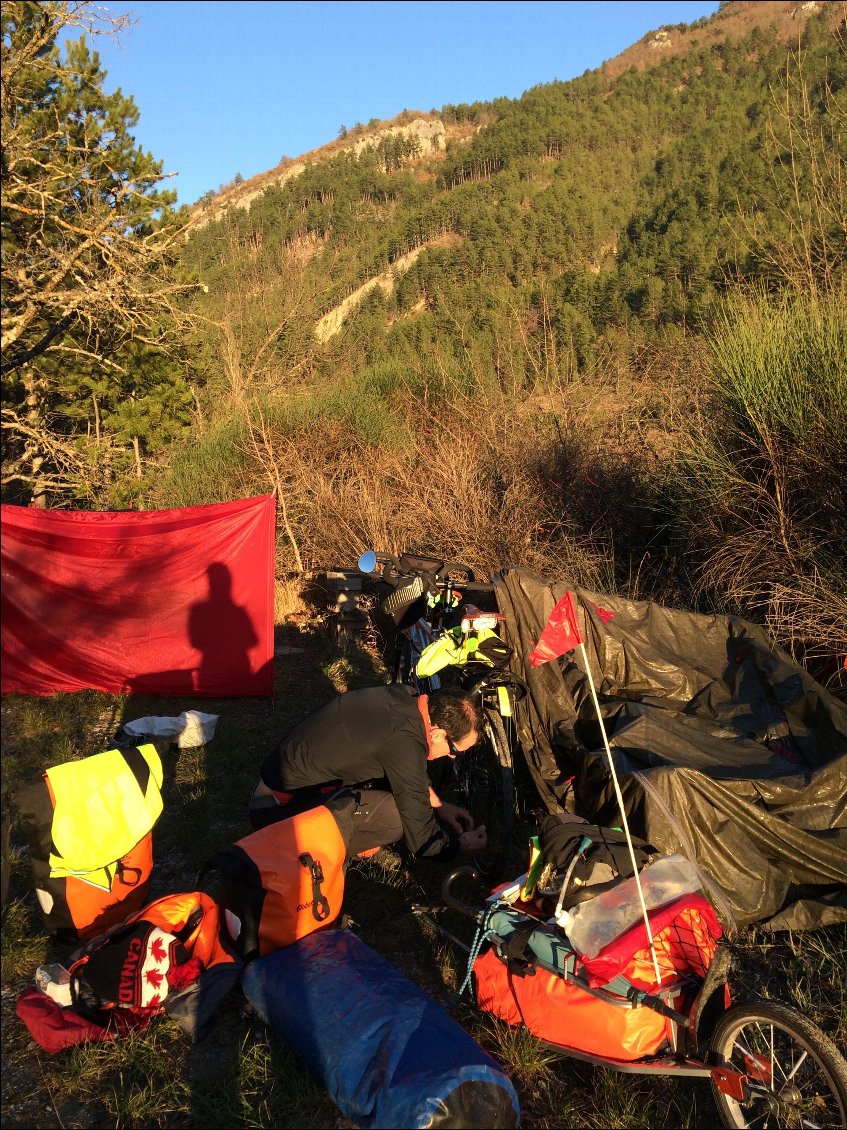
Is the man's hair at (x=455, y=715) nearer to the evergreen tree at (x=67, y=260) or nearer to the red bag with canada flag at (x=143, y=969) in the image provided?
the red bag with canada flag at (x=143, y=969)

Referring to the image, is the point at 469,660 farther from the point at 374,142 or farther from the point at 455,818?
the point at 374,142

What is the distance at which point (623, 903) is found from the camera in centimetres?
274

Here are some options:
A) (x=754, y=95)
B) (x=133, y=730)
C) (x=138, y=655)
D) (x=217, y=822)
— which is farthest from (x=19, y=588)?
(x=754, y=95)

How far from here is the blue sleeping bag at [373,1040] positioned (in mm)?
2186

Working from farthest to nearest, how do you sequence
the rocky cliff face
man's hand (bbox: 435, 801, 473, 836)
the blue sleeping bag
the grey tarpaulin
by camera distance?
the rocky cliff face
man's hand (bbox: 435, 801, 473, 836)
the grey tarpaulin
the blue sleeping bag

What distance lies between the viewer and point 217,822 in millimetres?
4734

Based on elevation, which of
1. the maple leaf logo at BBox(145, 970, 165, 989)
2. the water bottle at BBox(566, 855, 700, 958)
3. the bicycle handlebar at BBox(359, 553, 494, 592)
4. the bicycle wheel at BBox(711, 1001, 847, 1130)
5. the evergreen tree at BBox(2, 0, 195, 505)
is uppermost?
the evergreen tree at BBox(2, 0, 195, 505)

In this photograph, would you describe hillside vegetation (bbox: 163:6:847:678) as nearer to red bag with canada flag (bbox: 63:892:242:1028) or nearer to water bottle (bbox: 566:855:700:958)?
water bottle (bbox: 566:855:700:958)

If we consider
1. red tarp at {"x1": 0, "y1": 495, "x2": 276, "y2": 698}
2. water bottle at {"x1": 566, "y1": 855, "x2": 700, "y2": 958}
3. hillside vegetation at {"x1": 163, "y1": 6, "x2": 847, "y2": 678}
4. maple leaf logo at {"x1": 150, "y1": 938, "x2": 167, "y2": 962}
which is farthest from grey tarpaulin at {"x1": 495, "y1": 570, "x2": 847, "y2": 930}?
red tarp at {"x1": 0, "y1": 495, "x2": 276, "y2": 698}

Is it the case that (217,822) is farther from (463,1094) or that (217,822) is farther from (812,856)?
(812,856)

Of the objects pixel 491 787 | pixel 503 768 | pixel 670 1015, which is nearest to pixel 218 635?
pixel 491 787

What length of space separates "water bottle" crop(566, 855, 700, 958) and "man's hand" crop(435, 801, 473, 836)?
1204 millimetres

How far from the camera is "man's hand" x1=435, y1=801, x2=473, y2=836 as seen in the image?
13.0 ft

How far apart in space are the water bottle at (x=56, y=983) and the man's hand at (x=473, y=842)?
5.56 feet
